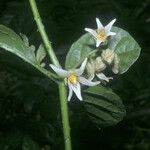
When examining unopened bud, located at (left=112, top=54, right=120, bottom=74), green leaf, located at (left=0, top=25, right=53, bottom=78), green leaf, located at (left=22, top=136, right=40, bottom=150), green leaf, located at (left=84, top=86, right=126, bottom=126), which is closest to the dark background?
green leaf, located at (left=22, top=136, right=40, bottom=150)

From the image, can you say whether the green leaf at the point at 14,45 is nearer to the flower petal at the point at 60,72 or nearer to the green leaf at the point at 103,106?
the flower petal at the point at 60,72

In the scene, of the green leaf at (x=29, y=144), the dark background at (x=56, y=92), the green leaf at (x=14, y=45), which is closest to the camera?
the green leaf at (x=14, y=45)

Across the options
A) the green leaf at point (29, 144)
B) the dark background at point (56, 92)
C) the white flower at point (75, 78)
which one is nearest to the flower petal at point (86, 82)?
the white flower at point (75, 78)

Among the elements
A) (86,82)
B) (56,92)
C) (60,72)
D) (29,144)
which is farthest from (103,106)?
(56,92)

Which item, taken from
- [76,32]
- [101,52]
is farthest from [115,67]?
[76,32]

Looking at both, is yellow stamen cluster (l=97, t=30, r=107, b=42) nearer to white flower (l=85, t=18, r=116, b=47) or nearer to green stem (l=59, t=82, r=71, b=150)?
white flower (l=85, t=18, r=116, b=47)

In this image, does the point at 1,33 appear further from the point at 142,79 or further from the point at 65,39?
the point at 142,79
